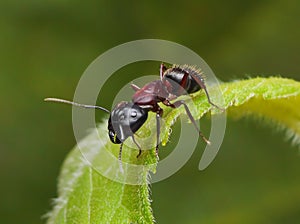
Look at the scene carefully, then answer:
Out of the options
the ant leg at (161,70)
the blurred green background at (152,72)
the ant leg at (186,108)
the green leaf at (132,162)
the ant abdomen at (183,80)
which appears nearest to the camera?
the green leaf at (132,162)

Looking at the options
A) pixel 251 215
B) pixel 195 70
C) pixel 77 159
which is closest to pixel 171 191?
pixel 251 215

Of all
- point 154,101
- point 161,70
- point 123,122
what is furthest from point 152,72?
point 123,122

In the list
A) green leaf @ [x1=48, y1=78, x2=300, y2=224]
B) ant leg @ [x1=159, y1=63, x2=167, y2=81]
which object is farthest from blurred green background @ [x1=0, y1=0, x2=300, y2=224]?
ant leg @ [x1=159, y1=63, x2=167, y2=81]

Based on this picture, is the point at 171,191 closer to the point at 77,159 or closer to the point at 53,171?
the point at 53,171

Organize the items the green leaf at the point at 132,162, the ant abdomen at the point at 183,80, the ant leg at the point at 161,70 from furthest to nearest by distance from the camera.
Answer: the ant leg at the point at 161,70 → the ant abdomen at the point at 183,80 → the green leaf at the point at 132,162

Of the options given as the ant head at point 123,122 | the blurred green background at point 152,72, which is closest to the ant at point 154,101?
the ant head at point 123,122

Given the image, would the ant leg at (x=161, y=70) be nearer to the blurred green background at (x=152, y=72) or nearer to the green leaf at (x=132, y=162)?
the green leaf at (x=132, y=162)

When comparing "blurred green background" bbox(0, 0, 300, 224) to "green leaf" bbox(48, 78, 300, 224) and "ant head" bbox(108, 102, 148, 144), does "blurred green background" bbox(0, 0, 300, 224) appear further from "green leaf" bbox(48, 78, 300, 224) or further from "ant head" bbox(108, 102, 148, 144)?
"ant head" bbox(108, 102, 148, 144)

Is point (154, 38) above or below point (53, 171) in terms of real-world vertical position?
above
